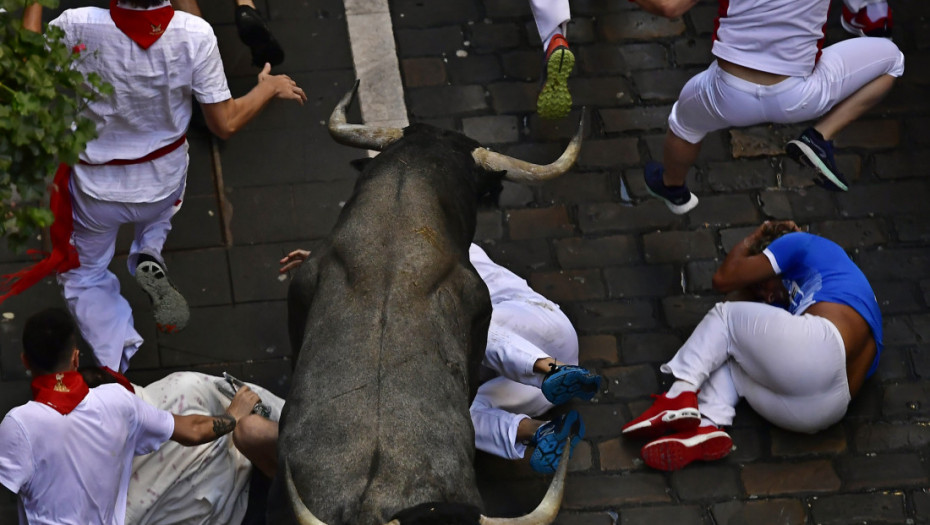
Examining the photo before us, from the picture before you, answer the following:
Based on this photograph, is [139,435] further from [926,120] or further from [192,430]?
[926,120]

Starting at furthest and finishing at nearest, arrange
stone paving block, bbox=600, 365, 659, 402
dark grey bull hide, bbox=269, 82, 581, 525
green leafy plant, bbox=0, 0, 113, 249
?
stone paving block, bbox=600, 365, 659, 402 < dark grey bull hide, bbox=269, 82, 581, 525 < green leafy plant, bbox=0, 0, 113, 249

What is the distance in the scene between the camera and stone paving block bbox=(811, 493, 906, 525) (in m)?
6.78

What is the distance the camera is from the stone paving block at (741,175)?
8.39 metres

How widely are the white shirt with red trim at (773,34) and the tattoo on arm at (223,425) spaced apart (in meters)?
3.44

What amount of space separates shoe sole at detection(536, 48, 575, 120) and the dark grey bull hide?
156 centimetres

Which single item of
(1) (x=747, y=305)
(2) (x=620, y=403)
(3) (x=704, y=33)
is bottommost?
(2) (x=620, y=403)

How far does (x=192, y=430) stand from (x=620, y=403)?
2.58m

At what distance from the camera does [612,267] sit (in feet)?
26.1

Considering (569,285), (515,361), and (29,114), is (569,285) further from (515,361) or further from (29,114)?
(29,114)

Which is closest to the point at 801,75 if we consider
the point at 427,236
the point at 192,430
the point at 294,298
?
the point at 427,236

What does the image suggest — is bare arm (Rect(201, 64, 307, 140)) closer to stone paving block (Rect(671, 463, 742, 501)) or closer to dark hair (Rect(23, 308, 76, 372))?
dark hair (Rect(23, 308, 76, 372))

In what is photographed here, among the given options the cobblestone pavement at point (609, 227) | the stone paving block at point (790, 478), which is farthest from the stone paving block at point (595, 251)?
the stone paving block at point (790, 478)

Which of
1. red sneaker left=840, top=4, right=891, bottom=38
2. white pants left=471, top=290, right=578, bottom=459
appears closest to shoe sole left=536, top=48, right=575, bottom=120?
white pants left=471, top=290, right=578, bottom=459

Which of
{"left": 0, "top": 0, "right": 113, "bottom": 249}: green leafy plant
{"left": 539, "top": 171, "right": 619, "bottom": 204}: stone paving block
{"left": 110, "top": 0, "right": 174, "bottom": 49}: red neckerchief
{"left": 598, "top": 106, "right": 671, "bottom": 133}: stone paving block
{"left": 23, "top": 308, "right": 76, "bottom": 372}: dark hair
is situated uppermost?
{"left": 0, "top": 0, "right": 113, "bottom": 249}: green leafy plant
